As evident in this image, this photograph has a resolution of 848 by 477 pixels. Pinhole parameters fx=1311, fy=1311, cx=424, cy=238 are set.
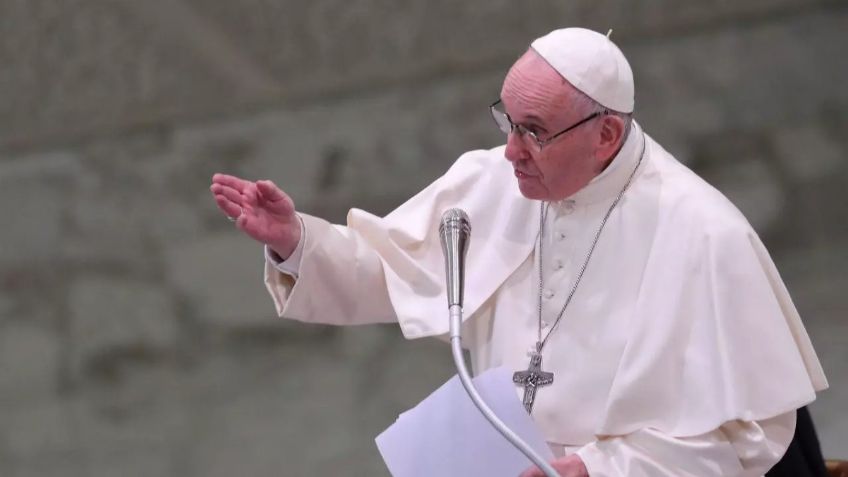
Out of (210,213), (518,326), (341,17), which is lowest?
(518,326)

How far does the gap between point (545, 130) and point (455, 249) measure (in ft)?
1.19

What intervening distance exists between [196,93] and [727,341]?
3.73 metres

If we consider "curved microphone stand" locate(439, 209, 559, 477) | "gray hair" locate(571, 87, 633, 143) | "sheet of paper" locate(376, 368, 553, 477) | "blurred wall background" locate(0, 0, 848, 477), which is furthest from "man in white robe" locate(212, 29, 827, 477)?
"blurred wall background" locate(0, 0, 848, 477)

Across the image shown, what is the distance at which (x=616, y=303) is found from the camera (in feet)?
8.67

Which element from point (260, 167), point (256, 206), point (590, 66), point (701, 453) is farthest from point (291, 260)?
point (260, 167)

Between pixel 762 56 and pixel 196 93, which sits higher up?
pixel 196 93

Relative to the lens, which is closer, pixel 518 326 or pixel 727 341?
pixel 727 341

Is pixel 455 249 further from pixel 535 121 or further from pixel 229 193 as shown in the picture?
pixel 229 193

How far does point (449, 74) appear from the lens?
5.39 m

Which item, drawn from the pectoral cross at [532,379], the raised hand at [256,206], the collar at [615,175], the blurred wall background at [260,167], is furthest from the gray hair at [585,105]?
the blurred wall background at [260,167]

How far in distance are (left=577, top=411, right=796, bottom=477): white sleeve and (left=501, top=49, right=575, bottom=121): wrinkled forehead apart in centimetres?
64

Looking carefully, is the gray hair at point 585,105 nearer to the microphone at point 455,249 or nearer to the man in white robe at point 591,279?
the man in white robe at point 591,279

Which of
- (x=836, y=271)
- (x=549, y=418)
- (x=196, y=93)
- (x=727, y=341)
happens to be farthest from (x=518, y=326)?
(x=196, y=93)

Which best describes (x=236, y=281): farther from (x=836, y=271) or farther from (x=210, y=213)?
(x=836, y=271)
